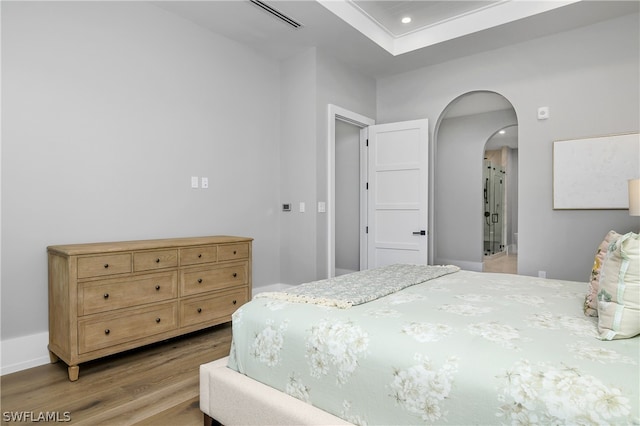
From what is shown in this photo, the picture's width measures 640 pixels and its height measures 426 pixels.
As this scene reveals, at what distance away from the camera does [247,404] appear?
4.94 feet

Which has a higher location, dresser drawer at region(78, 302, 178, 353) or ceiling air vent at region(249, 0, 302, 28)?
ceiling air vent at region(249, 0, 302, 28)

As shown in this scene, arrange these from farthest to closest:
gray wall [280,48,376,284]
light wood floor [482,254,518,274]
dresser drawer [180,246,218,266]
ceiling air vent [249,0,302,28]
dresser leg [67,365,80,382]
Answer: light wood floor [482,254,518,274]
gray wall [280,48,376,284]
ceiling air vent [249,0,302,28]
dresser drawer [180,246,218,266]
dresser leg [67,365,80,382]

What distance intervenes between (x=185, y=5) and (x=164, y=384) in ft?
10.1

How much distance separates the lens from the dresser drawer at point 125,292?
2.38 metres

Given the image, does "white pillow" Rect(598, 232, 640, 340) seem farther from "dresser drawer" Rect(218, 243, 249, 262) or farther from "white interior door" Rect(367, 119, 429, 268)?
"white interior door" Rect(367, 119, 429, 268)

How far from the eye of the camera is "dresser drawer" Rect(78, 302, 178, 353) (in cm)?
238

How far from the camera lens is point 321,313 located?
1518mm

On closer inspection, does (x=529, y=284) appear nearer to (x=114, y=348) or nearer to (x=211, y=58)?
(x=114, y=348)

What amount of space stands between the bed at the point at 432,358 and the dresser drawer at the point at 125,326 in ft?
3.80

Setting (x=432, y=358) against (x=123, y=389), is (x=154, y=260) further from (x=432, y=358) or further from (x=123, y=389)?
(x=432, y=358)

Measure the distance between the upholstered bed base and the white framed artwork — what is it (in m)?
3.48

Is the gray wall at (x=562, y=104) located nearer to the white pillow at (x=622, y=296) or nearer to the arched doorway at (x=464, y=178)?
the arched doorway at (x=464, y=178)

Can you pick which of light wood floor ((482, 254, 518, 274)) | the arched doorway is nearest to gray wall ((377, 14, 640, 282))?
the arched doorway

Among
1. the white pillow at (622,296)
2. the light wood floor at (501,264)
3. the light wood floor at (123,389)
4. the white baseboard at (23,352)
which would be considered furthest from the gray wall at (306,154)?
the light wood floor at (501,264)
